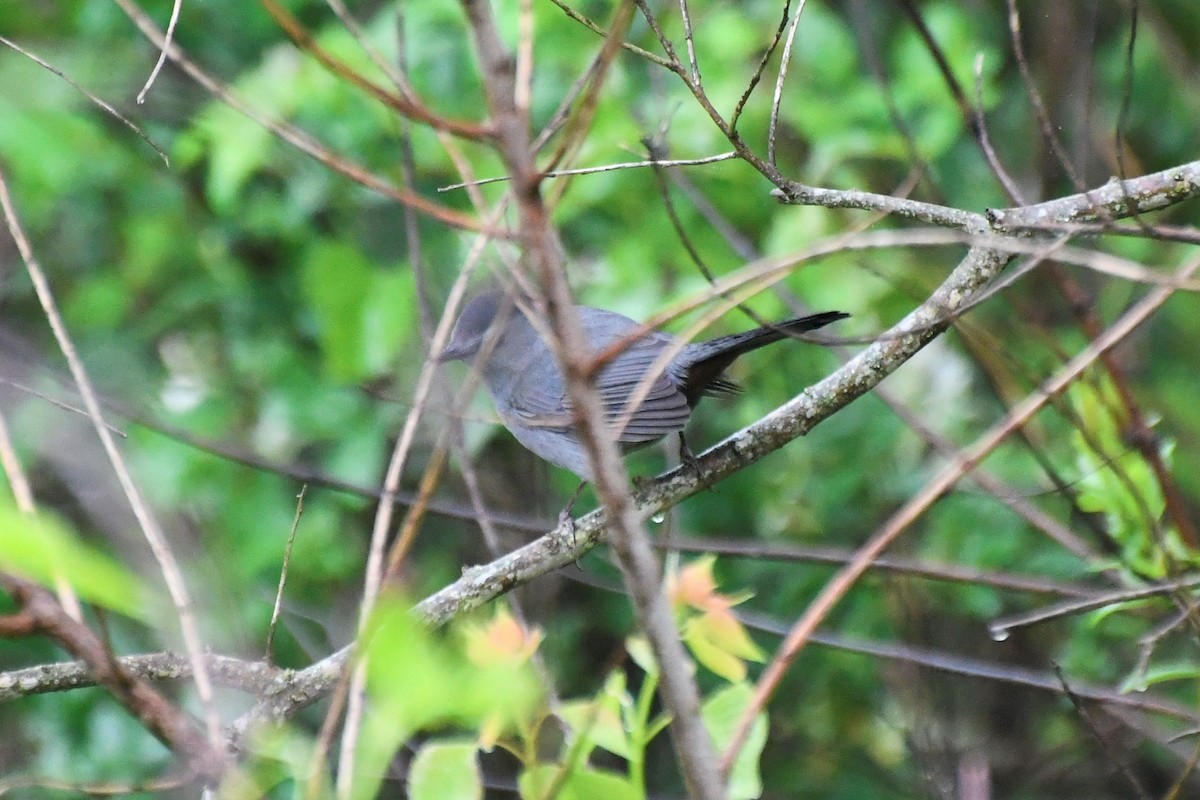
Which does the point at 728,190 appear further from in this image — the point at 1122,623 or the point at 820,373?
the point at 1122,623

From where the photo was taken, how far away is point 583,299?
446 centimetres

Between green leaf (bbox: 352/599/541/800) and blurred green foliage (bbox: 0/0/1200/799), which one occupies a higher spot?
blurred green foliage (bbox: 0/0/1200/799)

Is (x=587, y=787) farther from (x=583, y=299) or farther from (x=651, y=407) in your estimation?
(x=583, y=299)

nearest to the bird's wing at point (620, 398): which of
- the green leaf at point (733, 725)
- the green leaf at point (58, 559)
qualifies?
the green leaf at point (733, 725)

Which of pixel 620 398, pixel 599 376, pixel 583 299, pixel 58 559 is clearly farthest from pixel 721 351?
pixel 58 559

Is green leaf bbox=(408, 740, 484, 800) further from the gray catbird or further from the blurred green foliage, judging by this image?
the blurred green foliage

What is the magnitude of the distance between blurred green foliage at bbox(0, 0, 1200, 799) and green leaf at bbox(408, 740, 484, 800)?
2091mm

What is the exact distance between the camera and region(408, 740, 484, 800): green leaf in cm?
137

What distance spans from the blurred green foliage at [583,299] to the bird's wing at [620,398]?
197 mm

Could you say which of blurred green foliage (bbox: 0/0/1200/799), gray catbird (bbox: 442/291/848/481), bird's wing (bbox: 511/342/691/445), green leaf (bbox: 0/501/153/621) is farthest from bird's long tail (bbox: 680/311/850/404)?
green leaf (bbox: 0/501/153/621)

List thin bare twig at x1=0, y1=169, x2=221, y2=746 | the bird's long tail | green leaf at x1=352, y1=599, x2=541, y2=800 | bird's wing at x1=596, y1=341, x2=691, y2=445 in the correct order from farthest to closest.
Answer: bird's wing at x1=596, y1=341, x2=691, y2=445 → the bird's long tail → thin bare twig at x1=0, y1=169, x2=221, y2=746 → green leaf at x1=352, y1=599, x2=541, y2=800

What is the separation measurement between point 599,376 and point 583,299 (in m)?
1.33

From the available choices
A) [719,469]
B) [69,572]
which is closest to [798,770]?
[719,469]

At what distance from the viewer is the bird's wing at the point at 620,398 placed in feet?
11.3
